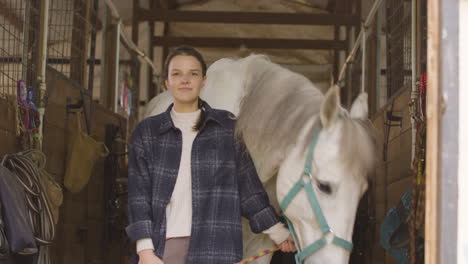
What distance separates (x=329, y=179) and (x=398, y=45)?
165 centimetres

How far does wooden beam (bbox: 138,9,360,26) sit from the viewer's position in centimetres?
516

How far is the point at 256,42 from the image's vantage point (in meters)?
5.74

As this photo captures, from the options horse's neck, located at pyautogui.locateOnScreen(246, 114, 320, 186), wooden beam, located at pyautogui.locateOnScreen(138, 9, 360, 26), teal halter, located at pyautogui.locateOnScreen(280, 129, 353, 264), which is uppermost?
wooden beam, located at pyautogui.locateOnScreen(138, 9, 360, 26)

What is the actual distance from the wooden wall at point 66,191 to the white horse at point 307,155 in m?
0.97

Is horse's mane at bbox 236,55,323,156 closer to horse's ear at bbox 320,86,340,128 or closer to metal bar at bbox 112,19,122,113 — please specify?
horse's ear at bbox 320,86,340,128

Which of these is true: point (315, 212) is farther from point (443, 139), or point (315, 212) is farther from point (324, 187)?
point (443, 139)

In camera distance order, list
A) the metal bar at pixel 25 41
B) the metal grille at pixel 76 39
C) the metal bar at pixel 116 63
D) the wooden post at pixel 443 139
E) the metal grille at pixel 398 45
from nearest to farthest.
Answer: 1. the wooden post at pixel 443 139
2. the metal bar at pixel 25 41
3. the metal grille at pixel 398 45
4. the metal grille at pixel 76 39
5. the metal bar at pixel 116 63

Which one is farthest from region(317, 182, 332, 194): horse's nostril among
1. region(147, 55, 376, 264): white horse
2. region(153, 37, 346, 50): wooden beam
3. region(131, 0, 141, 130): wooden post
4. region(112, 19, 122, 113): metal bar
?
region(153, 37, 346, 50): wooden beam

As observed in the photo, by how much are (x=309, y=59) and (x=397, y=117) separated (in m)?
3.87

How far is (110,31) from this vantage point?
4492 millimetres

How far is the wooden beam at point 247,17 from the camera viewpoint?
5156 mm

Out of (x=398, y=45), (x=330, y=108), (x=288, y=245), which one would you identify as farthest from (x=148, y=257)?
(x=398, y=45)

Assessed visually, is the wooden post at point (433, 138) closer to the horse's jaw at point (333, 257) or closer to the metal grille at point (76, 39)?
the horse's jaw at point (333, 257)

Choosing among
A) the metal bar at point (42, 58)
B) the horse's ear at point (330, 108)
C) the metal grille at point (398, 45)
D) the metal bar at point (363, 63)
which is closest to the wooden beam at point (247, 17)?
the metal bar at point (363, 63)
